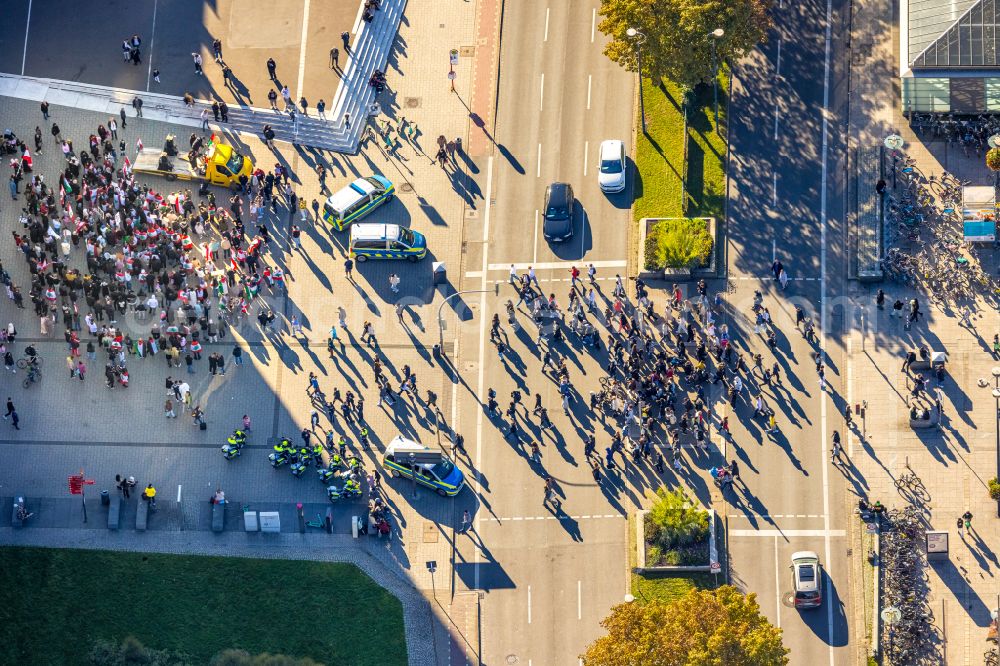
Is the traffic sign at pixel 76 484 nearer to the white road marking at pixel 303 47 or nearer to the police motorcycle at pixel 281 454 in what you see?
the police motorcycle at pixel 281 454

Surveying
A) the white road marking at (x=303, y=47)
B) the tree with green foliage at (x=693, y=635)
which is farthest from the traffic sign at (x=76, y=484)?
the tree with green foliage at (x=693, y=635)

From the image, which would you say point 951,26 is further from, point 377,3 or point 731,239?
point 377,3

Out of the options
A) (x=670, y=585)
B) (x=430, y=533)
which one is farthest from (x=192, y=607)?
(x=670, y=585)

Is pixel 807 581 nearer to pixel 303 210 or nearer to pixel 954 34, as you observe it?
pixel 954 34

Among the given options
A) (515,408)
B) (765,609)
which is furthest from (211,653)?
(765,609)

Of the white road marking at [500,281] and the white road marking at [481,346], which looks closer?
the white road marking at [481,346]

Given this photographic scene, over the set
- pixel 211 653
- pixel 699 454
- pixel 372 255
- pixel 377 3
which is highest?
pixel 377 3

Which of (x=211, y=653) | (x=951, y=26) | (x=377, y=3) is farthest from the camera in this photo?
(x=377, y=3)
